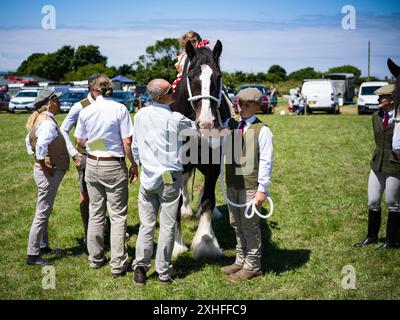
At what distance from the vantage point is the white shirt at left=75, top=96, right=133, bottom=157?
16.4ft

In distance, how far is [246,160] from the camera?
4680mm

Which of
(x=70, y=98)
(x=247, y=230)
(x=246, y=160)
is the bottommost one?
(x=247, y=230)

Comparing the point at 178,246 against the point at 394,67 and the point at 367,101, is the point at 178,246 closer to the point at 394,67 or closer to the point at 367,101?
the point at 394,67

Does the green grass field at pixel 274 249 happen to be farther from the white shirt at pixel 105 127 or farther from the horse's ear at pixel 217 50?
the horse's ear at pixel 217 50

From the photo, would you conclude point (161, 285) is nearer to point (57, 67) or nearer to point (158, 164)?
point (158, 164)

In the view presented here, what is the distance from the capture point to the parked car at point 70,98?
3094 cm

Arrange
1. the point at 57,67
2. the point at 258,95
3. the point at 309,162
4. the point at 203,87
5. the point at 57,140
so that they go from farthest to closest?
the point at 57,67, the point at 309,162, the point at 57,140, the point at 203,87, the point at 258,95

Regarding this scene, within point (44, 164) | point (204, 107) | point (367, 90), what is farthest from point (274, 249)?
point (367, 90)

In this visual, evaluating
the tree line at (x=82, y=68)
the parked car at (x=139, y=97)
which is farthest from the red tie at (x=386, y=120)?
the tree line at (x=82, y=68)

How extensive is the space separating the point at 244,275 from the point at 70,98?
29527 millimetres

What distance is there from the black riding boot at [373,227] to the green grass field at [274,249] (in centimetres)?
15

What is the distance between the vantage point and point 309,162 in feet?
38.9
